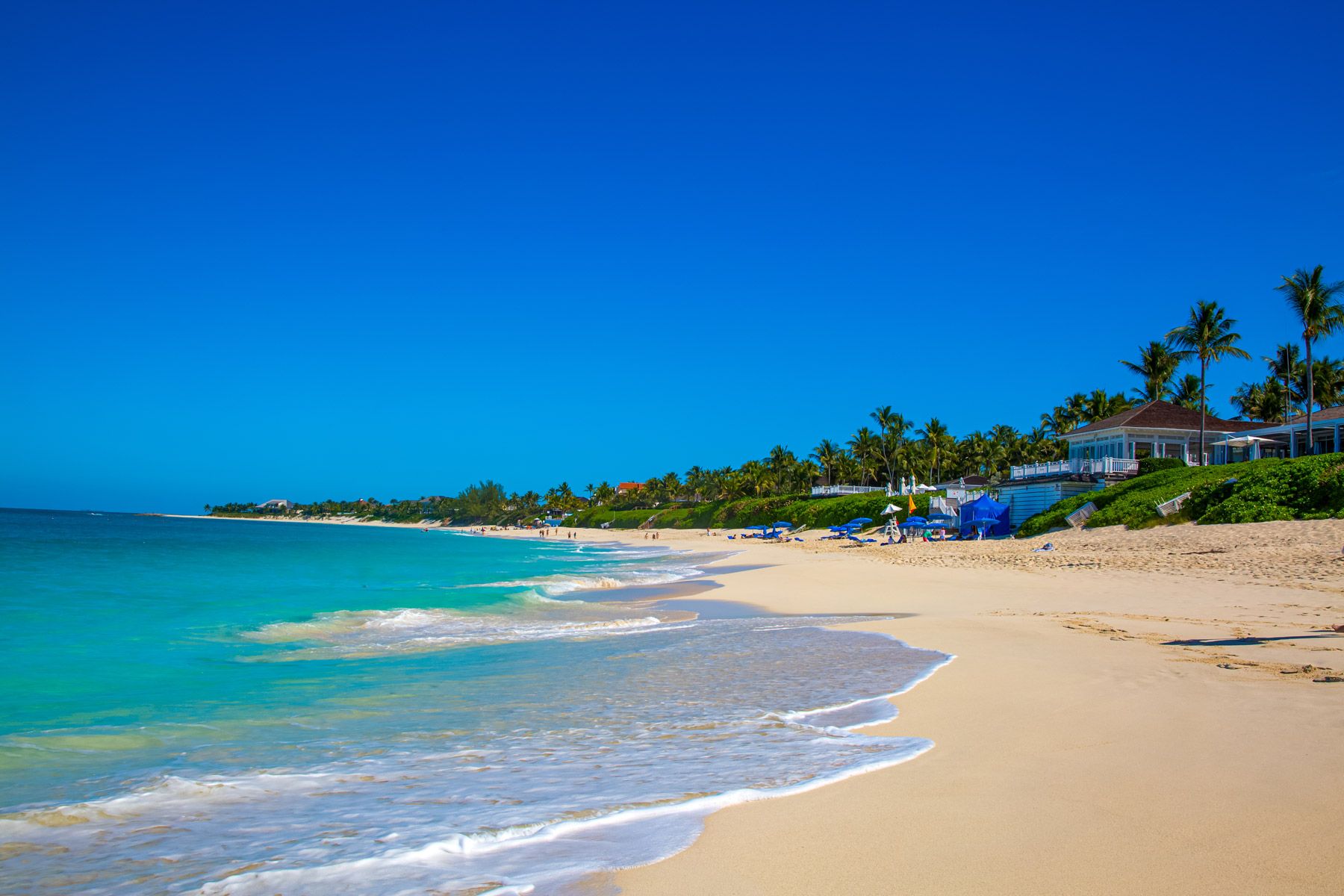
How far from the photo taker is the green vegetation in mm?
26078

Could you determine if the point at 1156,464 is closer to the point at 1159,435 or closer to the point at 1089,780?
the point at 1159,435

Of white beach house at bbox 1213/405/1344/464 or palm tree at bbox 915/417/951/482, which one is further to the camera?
palm tree at bbox 915/417/951/482

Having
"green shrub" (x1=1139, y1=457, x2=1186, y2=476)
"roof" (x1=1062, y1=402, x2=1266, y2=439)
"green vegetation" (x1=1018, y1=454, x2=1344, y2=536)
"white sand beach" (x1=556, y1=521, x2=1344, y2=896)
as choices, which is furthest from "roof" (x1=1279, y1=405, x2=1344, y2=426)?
"white sand beach" (x1=556, y1=521, x2=1344, y2=896)

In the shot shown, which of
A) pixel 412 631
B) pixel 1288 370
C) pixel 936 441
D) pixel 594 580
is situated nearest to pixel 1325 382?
pixel 1288 370

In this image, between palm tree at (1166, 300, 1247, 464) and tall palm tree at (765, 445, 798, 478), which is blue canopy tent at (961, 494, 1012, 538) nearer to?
palm tree at (1166, 300, 1247, 464)

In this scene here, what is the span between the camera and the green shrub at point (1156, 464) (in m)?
38.5

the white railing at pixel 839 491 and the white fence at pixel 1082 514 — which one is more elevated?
the white railing at pixel 839 491

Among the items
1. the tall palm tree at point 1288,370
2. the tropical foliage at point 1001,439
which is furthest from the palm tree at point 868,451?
the tall palm tree at point 1288,370

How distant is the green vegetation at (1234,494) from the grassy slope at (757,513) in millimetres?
19028

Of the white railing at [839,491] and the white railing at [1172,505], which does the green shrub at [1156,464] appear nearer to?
the white railing at [1172,505]

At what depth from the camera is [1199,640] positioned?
32.6ft

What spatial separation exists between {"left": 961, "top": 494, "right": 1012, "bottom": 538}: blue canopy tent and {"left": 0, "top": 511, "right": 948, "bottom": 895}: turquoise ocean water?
2828cm

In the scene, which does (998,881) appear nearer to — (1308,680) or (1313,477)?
(1308,680)

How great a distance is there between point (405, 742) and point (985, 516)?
38198 millimetres
